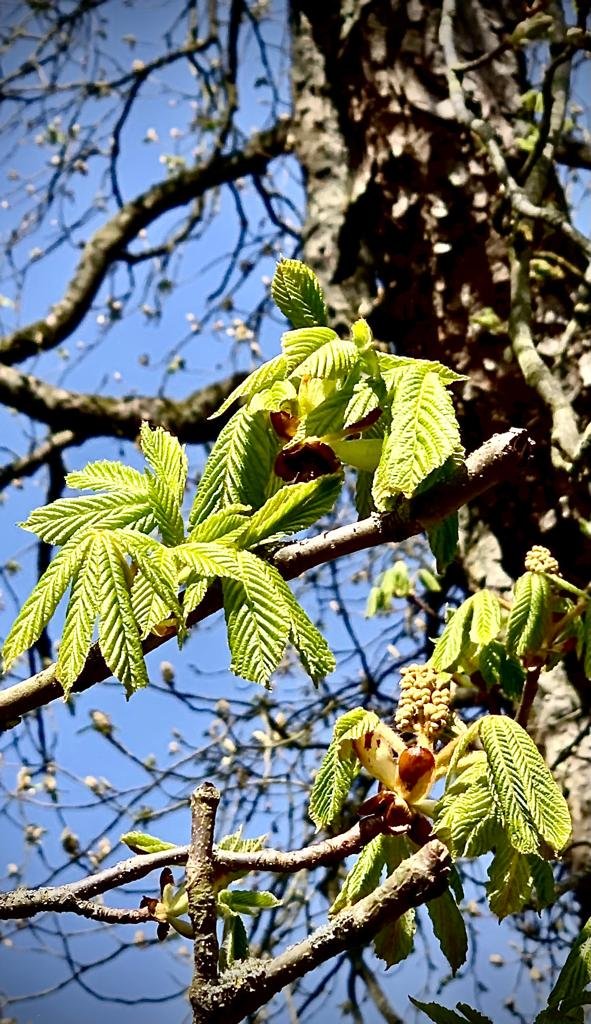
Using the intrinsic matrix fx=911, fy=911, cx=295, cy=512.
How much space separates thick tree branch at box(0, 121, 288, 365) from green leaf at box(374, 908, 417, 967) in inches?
120

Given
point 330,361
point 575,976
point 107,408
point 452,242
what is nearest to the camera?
point 330,361

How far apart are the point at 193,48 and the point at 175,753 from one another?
294 cm

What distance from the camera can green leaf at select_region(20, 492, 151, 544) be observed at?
2.22 ft

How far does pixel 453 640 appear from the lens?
3.73 feet

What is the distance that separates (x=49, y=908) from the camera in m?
0.72

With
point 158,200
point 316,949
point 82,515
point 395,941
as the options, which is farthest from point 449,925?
point 158,200

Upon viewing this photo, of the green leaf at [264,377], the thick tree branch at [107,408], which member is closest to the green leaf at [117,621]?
the green leaf at [264,377]

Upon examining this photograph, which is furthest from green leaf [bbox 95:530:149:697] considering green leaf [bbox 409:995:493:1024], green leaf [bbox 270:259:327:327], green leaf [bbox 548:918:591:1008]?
green leaf [bbox 548:918:591:1008]

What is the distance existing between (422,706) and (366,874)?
0.54 feet

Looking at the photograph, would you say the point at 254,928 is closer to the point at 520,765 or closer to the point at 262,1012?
the point at 262,1012

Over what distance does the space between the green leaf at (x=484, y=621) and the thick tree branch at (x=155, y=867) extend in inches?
15.4

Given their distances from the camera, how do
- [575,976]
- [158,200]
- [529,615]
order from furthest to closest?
1. [158,200]
2. [529,615]
3. [575,976]

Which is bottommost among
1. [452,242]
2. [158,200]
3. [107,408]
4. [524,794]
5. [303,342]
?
[524,794]

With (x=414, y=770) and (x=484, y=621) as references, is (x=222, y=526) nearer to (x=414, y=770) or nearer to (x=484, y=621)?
(x=414, y=770)
